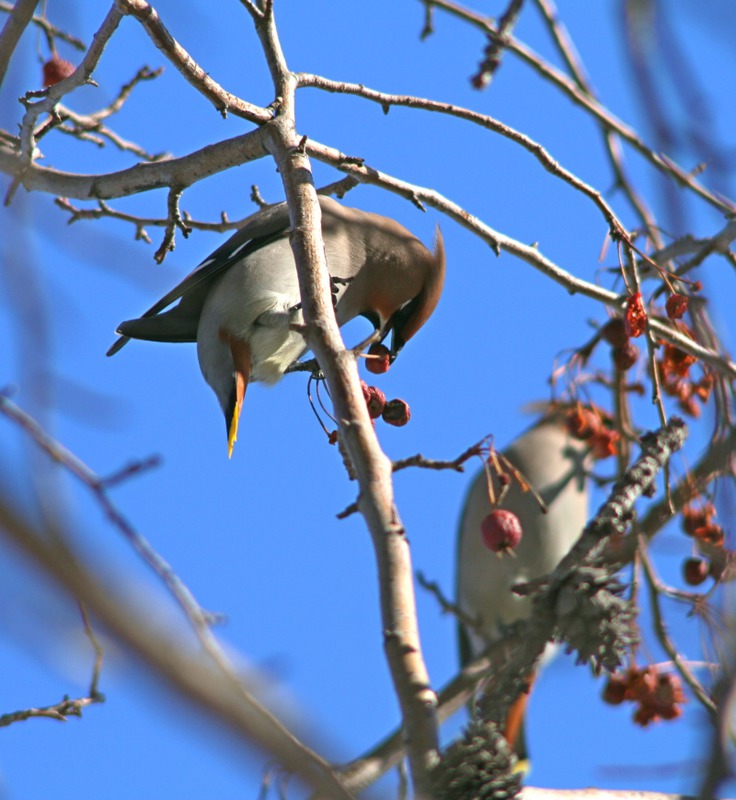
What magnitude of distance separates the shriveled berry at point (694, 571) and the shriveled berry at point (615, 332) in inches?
32.7

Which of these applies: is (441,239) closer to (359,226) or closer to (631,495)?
(359,226)

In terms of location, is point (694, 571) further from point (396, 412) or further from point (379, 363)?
point (396, 412)

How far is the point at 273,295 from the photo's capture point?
140 inches

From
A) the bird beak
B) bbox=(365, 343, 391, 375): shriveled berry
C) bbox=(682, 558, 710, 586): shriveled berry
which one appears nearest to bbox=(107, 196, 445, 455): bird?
the bird beak

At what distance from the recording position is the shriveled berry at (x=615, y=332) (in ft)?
10.2

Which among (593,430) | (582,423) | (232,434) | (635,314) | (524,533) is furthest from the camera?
(524,533)

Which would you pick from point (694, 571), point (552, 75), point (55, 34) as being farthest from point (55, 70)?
point (694, 571)

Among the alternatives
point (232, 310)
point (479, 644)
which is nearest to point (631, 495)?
point (232, 310)

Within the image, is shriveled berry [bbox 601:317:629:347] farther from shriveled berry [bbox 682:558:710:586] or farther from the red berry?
shriveled berry [bbox 682:558:710:586]

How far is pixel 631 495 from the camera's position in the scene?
192 cm

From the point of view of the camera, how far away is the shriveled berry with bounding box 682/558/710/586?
3504mm

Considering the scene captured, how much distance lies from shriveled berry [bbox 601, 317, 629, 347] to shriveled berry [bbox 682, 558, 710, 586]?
83 centimetres

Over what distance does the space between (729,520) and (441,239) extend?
3.21 metres

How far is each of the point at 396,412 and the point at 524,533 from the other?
305cm
